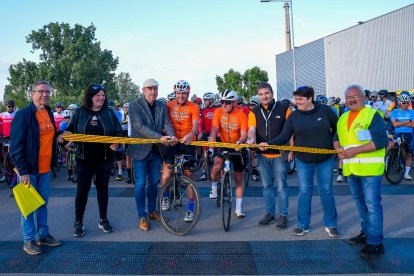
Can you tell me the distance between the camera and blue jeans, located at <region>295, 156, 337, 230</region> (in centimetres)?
524

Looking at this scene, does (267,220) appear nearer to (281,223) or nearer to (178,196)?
(281,223)

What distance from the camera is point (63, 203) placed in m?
7.42

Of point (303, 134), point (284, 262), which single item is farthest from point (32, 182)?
point (303, 134)

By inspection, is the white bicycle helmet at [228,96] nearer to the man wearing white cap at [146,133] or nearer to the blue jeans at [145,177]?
the man wearing white cap at [146,133]

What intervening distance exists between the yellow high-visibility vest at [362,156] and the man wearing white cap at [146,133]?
7.99 ft

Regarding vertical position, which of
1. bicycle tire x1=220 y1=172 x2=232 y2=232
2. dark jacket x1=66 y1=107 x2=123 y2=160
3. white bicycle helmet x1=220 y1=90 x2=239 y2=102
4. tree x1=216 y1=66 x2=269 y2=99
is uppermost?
tree x1=216 y1=66 x2=269 y2=99

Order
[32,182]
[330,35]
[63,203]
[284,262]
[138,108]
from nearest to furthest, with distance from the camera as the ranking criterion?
1. [284,262]
2. [32,182]
3. [138,108]
4. [63,203]
5. [330,35]

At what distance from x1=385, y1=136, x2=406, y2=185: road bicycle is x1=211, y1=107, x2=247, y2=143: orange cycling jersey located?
4.43 metres

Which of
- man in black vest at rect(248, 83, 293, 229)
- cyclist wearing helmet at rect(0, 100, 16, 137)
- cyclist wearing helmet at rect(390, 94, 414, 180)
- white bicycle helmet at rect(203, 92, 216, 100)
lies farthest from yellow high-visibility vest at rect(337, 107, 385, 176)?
cyclist wearing helmet at rect(0, 100, 16, 137)

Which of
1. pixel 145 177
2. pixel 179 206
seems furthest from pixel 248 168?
pixel 145 177

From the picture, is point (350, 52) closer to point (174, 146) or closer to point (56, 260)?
point (174, 146)

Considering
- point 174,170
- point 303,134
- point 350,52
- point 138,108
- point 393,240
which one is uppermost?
point 350,52

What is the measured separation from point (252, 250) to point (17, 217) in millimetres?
4201

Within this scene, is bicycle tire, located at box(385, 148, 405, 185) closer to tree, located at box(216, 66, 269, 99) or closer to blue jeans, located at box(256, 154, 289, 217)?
blue jeans, located at box(256, 154, 289, 217)
